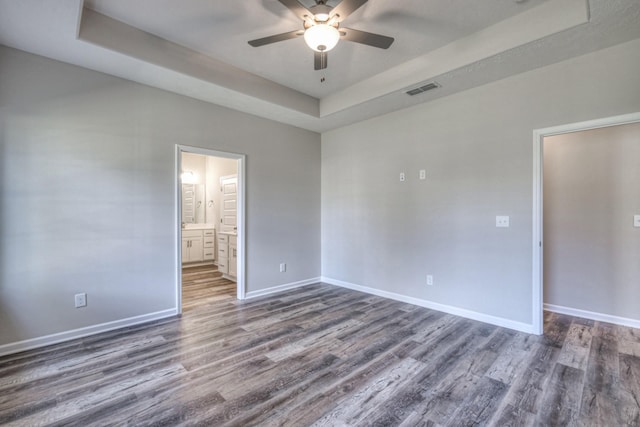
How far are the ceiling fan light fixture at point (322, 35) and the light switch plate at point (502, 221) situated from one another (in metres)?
2.58

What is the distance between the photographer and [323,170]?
212 inches

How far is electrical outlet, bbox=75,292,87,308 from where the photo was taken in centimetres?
297

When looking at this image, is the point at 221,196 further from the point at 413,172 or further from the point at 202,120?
the point at 413,172

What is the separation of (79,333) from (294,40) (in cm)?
374

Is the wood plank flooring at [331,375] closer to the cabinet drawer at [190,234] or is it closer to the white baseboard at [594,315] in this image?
the white baseboard at [594,315]

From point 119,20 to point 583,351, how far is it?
5.26 meters

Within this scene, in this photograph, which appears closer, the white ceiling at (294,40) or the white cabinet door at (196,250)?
the white ceiling at (294,40)

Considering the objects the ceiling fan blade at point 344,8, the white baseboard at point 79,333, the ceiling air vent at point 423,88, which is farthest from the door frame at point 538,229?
the white baseboard at point 79,333

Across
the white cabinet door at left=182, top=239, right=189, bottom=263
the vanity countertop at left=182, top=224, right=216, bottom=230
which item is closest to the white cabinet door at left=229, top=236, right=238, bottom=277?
the white cabinet door at left=182, top=239, right=189, bottom=263

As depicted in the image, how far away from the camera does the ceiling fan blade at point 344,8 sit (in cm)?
200

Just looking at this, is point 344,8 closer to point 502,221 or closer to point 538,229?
point 502,221

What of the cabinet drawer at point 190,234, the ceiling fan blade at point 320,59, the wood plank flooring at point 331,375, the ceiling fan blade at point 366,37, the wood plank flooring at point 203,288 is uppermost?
the ceiling fan blade at point 366,37

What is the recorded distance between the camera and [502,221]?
3.25 m

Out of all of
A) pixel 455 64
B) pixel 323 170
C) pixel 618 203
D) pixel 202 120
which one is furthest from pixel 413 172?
pixel 202 120
